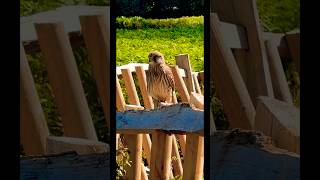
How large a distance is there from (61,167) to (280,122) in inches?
77.9

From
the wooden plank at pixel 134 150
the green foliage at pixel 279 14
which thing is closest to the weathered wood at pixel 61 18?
the green foliage at pixel 279 14

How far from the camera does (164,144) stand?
686 cm

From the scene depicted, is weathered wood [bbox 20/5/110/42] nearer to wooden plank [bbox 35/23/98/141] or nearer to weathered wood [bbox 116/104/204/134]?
wooden plank [bbox 35/23/98/141]

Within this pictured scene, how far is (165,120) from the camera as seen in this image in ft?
21.2

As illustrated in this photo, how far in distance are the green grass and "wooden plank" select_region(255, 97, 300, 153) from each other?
4.92m

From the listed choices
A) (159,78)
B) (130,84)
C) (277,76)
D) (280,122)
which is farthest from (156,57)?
(280,122)

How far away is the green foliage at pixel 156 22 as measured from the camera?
10055mm

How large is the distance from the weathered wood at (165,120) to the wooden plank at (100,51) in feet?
5.06

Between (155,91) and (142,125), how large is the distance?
1.35 m

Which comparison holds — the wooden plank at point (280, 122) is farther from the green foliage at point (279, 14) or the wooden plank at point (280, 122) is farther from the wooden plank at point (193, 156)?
the wooden plank at point (193, 156)

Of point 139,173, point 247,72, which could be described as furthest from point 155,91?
point 247,72

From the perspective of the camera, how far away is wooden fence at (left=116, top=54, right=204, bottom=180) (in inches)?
255

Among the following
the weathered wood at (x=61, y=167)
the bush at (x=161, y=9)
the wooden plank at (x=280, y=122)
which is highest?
the bush at (x=161, y=9)
